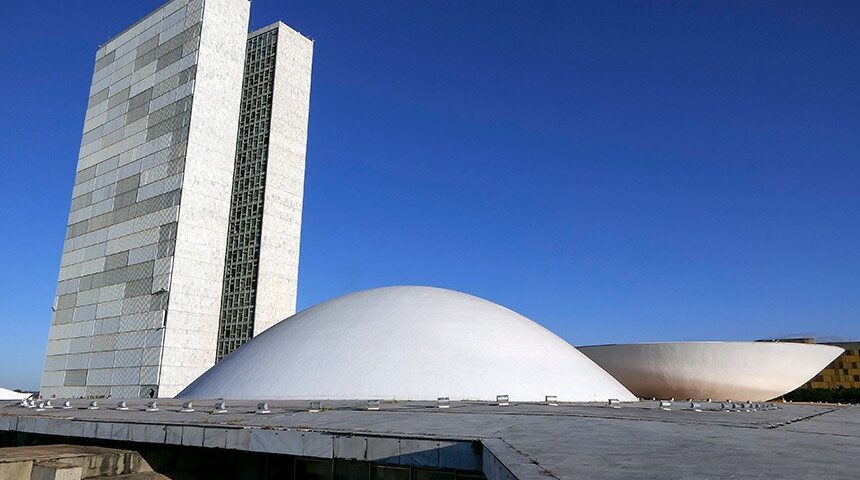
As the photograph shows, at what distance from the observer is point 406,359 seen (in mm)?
20000

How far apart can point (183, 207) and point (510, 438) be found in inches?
1861

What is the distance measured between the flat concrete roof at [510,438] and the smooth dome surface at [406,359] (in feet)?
12.8

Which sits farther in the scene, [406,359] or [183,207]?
[183,207]

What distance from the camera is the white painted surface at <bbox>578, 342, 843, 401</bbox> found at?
32.7 meters

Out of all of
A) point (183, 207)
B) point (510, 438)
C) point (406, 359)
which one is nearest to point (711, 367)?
point (406, 359)

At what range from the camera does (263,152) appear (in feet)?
178

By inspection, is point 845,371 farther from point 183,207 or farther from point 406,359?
point 183,207

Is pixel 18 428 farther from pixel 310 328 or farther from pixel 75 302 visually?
pixel 75 302

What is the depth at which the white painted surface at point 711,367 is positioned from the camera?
1288 inches

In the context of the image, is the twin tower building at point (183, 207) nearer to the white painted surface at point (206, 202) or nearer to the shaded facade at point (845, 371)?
the white painted surface at point (206, 202)

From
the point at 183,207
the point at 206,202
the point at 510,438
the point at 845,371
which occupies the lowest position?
the point at 510,438

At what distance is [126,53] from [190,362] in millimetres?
33877

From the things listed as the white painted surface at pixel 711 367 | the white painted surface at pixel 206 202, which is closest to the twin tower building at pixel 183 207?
the white painted surface at pixel 206 202

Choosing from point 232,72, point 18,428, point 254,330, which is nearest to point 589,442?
point 18,428
